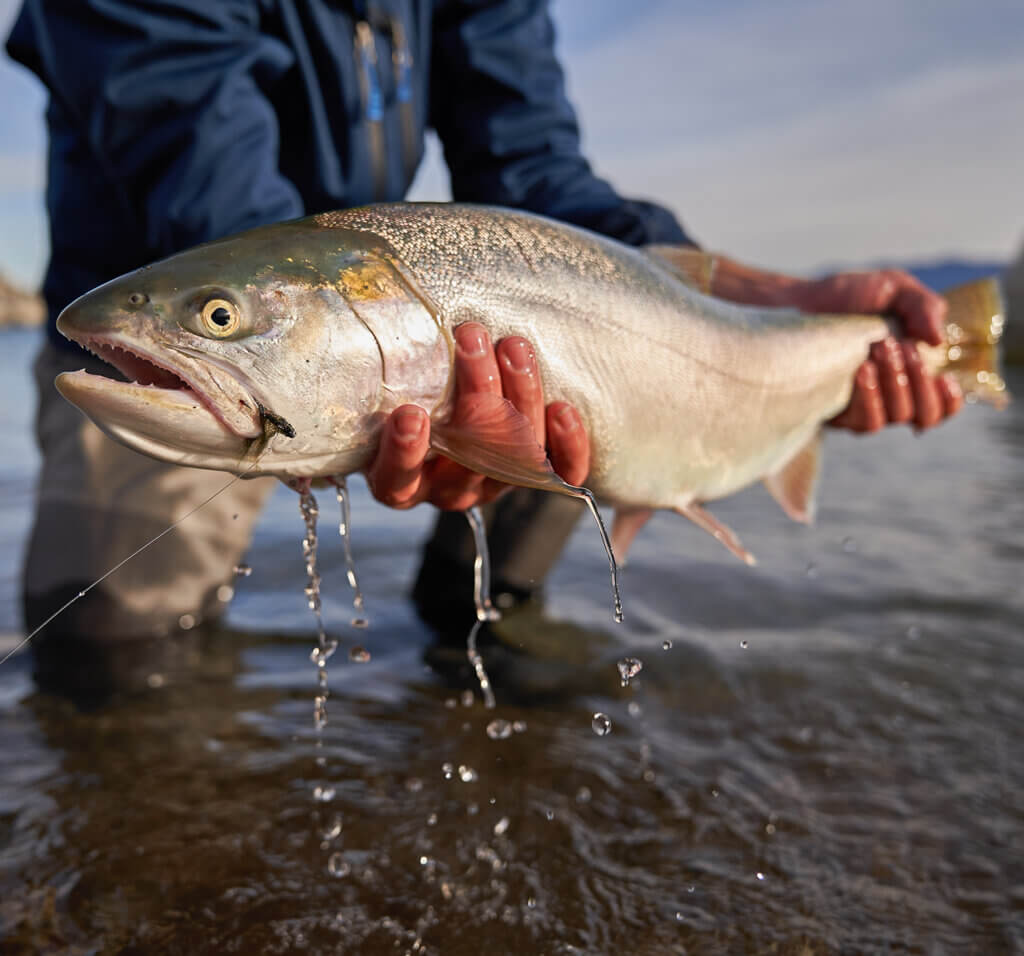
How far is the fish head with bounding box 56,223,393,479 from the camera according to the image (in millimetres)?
1584

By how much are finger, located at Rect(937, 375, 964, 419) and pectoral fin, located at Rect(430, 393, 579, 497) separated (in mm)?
1902

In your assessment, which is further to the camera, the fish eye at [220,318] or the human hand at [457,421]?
the human hand at [457,421]

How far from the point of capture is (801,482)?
314 centimetres

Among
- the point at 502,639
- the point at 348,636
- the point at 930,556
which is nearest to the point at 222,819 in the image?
the point at 348,636

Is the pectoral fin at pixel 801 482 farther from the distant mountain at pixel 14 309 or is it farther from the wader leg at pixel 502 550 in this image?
the distant mountain at pixel 14 309

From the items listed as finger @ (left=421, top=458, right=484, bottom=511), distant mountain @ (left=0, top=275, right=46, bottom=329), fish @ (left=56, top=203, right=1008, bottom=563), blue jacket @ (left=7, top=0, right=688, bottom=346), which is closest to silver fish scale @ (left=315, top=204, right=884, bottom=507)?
fish @ (left=56, top=203, right=1008, bottom=563)

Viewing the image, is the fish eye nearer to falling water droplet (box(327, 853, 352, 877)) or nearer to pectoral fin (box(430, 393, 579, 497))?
pectoral fin (box(430, 393, 579, 497))

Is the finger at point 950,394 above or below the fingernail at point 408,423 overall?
below

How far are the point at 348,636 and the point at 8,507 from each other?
349cm

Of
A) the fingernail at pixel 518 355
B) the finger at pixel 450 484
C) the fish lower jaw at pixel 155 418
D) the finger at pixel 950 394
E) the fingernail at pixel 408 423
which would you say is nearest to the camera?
the fish lower jaw at pixel 155 418

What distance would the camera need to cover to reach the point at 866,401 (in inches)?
120

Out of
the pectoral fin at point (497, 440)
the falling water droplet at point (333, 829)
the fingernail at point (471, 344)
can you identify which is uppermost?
the fingernail at point (471, 344)

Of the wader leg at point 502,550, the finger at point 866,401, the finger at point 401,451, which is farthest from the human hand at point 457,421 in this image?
the wader leg at point 502,550

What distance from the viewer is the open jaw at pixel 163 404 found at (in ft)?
5.11
